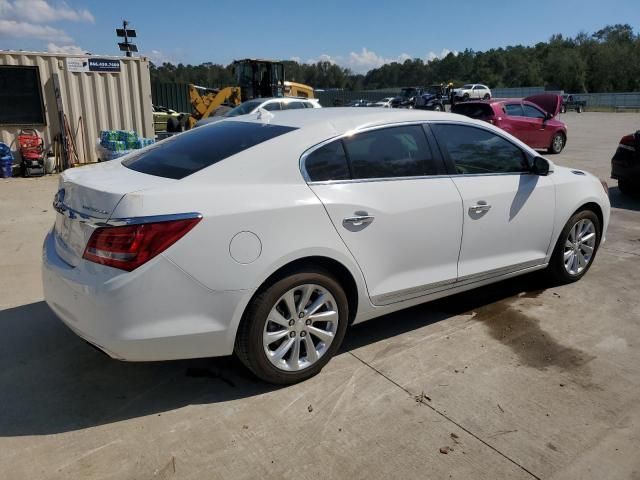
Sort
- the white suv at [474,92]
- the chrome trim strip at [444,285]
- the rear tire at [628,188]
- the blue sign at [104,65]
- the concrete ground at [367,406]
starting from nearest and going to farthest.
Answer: the concrete ground at [367,406] → the chrome trim strip at [444,285] → the rear tire at [628,188] → the blue sign at [104,65] → the white suv at [474,92]

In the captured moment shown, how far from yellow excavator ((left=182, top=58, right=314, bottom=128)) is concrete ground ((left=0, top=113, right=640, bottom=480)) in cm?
1698

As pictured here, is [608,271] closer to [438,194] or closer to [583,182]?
[583,182]

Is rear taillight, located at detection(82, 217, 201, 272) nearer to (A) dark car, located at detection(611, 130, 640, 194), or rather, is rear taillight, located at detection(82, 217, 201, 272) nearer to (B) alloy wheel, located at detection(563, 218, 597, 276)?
(B) alloy wheel, located at detection(563, 218, 597, 276)

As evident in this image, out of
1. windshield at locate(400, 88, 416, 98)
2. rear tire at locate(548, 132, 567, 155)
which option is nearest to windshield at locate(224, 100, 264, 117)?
rear tire at locate(548, 132, 567, 155)

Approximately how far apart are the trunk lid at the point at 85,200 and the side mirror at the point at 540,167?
2.99m

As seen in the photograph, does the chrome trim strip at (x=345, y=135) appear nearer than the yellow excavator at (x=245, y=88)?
Yes

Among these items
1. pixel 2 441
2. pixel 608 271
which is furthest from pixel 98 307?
pixel 608 271

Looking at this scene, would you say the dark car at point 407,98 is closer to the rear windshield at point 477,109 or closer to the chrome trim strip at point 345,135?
the rear windshield at point 477,109

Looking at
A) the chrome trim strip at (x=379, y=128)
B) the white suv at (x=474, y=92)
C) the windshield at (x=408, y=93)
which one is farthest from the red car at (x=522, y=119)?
the windshield at (x=408, y=93)

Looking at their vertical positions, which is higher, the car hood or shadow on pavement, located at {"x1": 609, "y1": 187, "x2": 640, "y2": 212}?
the car hood

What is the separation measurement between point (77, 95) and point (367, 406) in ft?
38.3

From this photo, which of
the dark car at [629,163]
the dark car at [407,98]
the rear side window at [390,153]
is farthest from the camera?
the dark car at [407,98]

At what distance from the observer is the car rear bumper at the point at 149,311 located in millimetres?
2607

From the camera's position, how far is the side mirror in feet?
14.1
